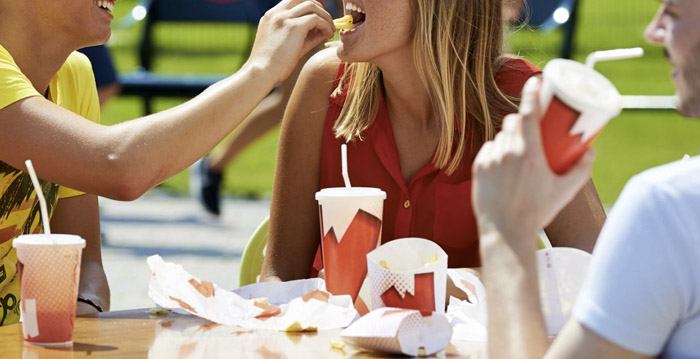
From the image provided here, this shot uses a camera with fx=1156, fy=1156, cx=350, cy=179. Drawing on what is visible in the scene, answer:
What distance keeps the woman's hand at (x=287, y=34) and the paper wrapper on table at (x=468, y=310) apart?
1.84 ft

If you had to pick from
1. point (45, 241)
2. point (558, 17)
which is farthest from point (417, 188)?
point (558, 17)

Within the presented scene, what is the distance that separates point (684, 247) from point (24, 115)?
1401mm

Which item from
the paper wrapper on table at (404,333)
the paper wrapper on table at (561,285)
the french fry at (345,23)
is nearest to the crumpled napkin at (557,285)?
the paper wrapper on table at (561,285)

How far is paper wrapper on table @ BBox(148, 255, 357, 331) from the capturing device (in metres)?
2.08

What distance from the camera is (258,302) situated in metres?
2.15

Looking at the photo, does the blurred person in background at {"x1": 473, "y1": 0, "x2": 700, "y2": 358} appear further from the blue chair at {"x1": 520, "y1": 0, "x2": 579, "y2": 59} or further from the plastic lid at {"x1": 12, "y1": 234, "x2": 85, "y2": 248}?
the blue chair at {"x1": 520, "y1": 0, "x2": 579, "y2": 59}

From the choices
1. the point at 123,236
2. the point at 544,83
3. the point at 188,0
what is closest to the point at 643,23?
the point at 188,0

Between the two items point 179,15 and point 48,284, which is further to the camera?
point 179,15

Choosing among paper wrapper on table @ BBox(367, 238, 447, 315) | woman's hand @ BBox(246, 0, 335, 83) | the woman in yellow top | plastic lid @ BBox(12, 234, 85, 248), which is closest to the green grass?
woman's hand @ BBox(246, 0, 335, 83)

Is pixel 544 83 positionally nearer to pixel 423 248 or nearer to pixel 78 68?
pixel 423 248

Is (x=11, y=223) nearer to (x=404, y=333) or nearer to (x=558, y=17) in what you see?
(x=404, y=333)

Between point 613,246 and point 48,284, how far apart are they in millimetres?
973

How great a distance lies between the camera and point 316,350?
1923mm

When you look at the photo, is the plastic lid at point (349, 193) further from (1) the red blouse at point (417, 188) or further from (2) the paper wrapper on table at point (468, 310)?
(1) the red blouse at point (417, 188)
